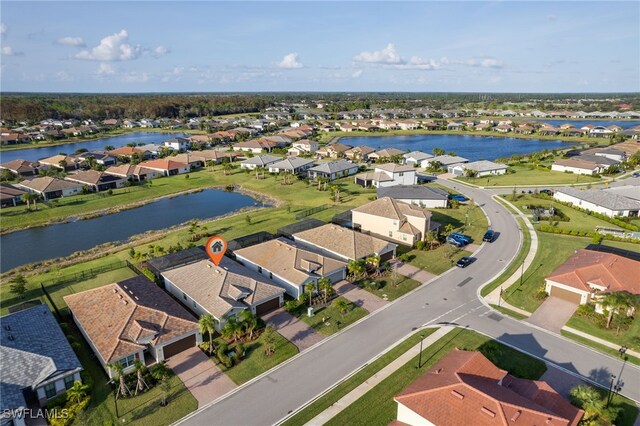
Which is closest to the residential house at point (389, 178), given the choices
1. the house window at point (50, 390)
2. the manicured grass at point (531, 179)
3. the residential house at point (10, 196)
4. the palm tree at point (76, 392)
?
the manicured grass at point (531, 179)

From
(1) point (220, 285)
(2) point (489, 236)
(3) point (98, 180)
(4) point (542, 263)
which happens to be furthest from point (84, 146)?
(4) point (542, 263)

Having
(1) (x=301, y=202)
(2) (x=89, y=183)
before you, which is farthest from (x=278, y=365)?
(2) (x=89, y=183)

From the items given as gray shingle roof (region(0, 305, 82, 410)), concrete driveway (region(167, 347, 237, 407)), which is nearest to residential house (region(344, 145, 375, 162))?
concrete driveway (region(167, 347, 237, 407))

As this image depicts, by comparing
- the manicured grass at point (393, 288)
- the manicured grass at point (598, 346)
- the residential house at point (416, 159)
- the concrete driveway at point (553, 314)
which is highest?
the residential house at point (416, 159)

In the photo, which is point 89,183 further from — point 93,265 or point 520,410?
point 520,410

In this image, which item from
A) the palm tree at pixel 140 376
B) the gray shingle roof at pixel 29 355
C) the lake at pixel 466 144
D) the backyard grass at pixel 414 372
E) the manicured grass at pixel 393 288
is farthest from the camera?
the lake at pixel 466 144

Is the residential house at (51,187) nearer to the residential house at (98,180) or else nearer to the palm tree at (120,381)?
the residential house at (98,180)
